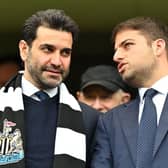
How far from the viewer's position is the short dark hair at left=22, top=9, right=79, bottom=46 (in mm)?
3186

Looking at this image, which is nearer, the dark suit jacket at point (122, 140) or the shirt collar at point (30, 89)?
the dark suit jacket at point (122, 140)

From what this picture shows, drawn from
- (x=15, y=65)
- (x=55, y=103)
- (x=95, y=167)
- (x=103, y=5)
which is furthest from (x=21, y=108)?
(x=103, y=5)

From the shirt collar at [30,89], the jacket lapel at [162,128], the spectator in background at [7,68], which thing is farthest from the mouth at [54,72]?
the spectator in background at [7,68]

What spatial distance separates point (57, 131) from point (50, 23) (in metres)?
0.47

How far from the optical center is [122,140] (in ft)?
10.0

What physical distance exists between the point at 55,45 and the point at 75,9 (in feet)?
7.23

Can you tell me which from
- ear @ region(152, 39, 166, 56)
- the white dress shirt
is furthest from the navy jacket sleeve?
ear @ region(152, 39, 166, 56)

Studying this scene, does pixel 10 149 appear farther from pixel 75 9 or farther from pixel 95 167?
pixel 75 9

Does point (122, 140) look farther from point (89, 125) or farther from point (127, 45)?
point (127, 45)

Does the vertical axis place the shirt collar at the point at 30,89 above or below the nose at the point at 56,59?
below

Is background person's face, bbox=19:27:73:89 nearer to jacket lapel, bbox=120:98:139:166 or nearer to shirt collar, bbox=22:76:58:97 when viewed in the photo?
shirt collar, bbox=22:76:58:97

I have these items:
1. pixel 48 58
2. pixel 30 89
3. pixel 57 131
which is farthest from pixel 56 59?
pixel 57 131

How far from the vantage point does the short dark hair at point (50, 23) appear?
125 inches

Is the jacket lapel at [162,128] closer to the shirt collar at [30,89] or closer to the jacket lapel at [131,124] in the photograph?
the jacket lapel at [131,124]
